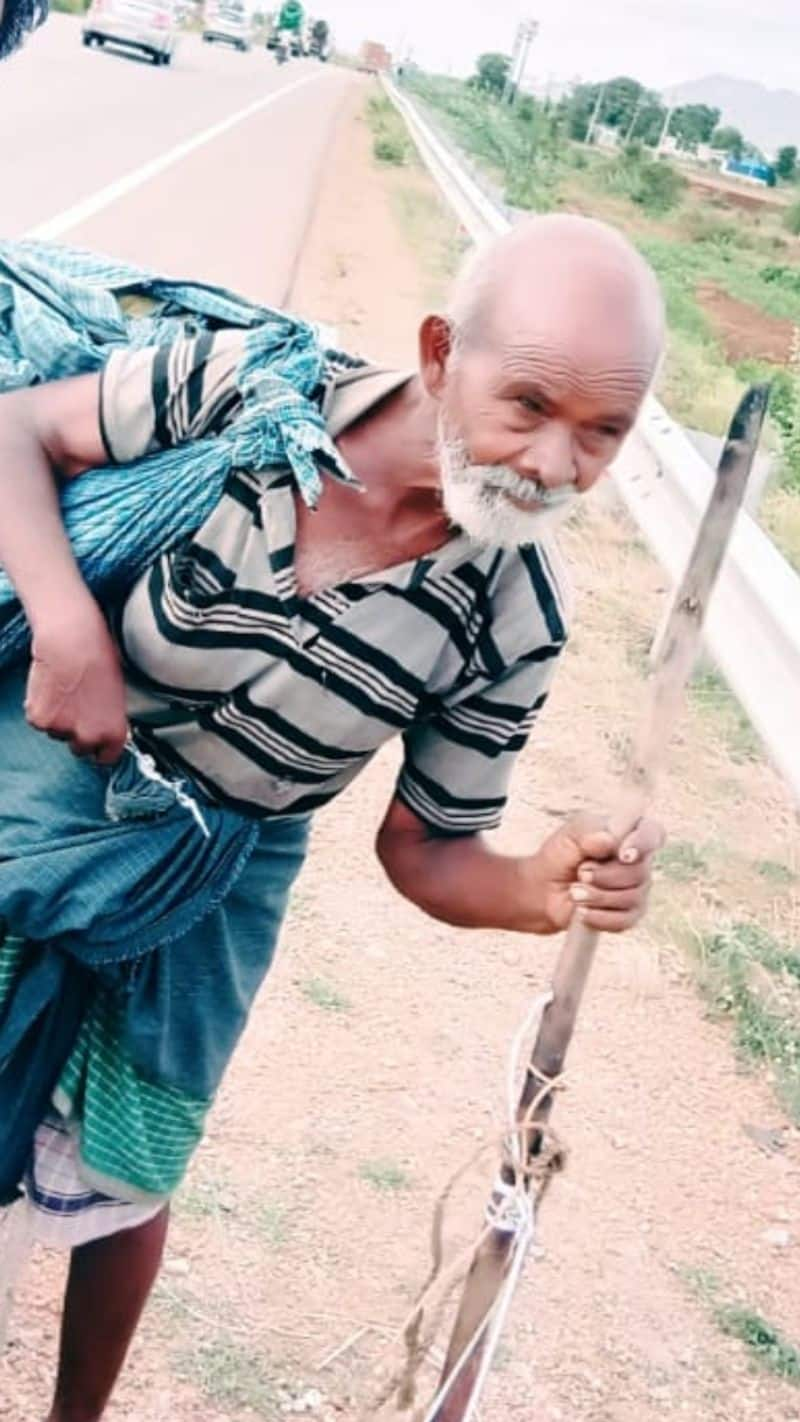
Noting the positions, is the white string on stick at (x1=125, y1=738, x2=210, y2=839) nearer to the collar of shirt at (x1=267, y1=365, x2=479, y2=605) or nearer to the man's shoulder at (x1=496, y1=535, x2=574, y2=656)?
the collar of shirt at (x1=267, y1=365, x2=479, y2=605)

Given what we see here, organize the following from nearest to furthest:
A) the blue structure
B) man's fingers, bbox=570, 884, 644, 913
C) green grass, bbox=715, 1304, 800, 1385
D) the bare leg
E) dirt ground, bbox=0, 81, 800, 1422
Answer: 1. man's fingers, bbox=570, 884, 644, 913
2. the bare leg
3. dirt ground, bbox=0, 81, 800, 1422
4. green grass, bbox=715, 1304, 800, 1385
5. the blue structure

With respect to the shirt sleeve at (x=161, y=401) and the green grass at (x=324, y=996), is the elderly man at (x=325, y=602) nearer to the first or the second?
the shirt sleeve at (x=161, y=401)

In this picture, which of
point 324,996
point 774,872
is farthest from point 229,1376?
point 774,872

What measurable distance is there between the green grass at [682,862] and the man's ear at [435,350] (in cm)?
302

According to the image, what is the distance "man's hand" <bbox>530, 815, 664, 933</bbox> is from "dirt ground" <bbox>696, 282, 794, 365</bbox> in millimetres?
20035

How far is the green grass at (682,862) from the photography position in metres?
4.96

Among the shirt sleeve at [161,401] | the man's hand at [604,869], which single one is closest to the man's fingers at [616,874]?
the man's hand at [604,869]

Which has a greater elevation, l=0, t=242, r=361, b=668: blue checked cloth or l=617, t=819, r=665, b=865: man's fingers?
l=0, t=242, r=361, b=668: blue checked cloth

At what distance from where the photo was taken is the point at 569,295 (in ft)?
6.46

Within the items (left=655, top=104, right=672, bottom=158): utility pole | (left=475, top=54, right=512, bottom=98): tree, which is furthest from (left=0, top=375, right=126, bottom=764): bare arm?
(left=655, top=104, right=672, bottom=158): utility pole

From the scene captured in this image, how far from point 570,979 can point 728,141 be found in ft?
355

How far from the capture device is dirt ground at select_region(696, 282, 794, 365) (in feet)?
79.8

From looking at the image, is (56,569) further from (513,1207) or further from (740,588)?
(740,588)

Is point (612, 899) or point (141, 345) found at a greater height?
point (141, 345)
